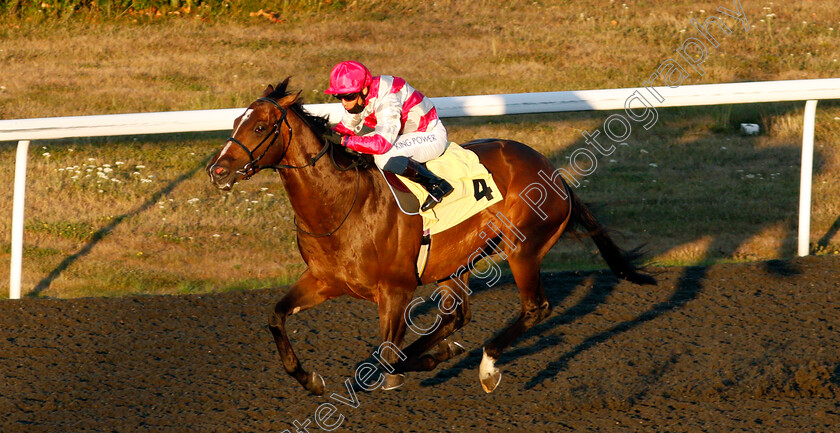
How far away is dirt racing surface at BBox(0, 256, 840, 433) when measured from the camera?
4.19m

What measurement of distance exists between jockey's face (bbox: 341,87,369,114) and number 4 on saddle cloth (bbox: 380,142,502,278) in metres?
0.32

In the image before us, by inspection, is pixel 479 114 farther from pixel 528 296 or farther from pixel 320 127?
pixel 320 127

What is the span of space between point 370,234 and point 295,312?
1.75 ft

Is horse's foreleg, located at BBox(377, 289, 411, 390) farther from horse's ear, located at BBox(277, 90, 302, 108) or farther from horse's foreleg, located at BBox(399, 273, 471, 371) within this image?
horse's ear, located at BBox(277, 90, 302, 108)

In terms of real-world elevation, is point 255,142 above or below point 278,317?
above

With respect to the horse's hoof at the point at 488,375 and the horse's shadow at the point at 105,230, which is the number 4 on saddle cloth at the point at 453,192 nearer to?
the horse's hoof at the point at 488,375

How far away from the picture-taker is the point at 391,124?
4414 millimetres

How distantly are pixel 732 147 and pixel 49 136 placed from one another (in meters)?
6.38

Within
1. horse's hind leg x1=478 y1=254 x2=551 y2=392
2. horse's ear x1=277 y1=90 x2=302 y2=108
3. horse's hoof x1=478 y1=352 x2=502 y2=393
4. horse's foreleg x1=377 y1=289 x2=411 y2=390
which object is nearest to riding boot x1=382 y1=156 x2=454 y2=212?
horse's foreleg x1=377 y1=289 x2=411 y2=390

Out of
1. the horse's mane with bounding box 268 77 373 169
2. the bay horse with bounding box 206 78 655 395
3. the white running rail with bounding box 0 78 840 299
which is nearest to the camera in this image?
the bay horse with bounding box 206 78 655 395

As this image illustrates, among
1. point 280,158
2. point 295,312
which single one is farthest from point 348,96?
point 295,312

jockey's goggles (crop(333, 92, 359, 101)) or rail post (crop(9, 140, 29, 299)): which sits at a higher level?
jockey's goggles (crop(333, 92, 359, 101))

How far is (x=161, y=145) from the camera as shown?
29.7ft

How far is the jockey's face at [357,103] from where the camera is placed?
446cm
